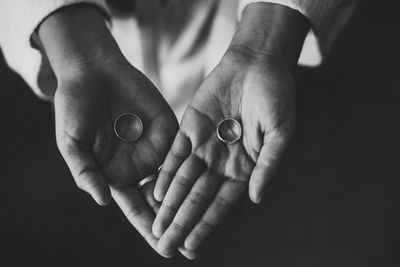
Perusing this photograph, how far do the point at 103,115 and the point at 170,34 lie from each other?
0.51 meters

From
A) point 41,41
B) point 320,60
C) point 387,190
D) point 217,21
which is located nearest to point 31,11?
→ point 41,41

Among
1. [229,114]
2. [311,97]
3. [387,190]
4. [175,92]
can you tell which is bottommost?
[387,190]

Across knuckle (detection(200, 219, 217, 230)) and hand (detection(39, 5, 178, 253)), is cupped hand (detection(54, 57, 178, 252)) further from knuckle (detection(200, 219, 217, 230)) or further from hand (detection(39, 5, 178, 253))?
knuckle (detection(200, 219, 217, 230))

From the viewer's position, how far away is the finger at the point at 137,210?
1372 mm

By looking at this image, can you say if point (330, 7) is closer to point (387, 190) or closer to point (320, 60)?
point (320, 60)

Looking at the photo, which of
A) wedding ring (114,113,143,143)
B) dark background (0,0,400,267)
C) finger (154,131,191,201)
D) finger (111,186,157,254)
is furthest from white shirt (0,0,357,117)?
dark background (0,0,400,267)

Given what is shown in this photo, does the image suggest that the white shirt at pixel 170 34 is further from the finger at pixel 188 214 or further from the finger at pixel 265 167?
the finger at pixel 188 214

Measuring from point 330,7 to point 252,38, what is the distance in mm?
305

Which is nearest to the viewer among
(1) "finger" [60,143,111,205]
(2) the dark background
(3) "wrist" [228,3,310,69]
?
(1) "finger" [60,143,111,205]

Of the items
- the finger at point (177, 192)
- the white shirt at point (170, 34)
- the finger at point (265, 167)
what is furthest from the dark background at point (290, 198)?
the finger at point (265, 167)

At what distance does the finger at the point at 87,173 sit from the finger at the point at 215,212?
297 mm

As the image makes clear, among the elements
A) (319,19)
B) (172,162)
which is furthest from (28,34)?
(319,19)

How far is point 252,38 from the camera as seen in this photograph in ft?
4.99

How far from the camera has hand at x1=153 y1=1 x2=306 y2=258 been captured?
133 centimetres
